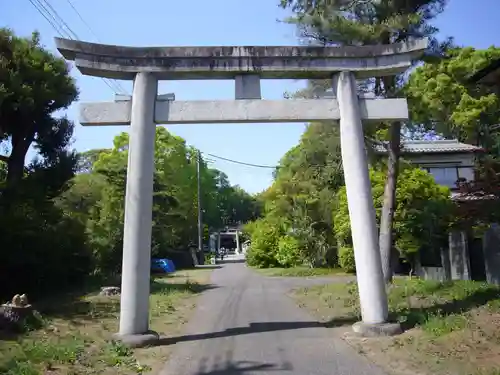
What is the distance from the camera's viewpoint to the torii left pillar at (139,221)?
27.4 feet

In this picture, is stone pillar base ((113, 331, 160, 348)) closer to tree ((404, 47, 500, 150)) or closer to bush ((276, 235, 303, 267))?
bush ((276, 235, 303, 267))

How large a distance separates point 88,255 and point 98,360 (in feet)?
45.2

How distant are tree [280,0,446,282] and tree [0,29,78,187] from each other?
343 inches

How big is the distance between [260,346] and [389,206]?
772cm

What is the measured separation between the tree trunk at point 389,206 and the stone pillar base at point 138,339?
825cm

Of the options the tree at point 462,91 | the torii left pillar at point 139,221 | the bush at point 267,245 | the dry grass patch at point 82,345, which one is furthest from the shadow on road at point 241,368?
the bush at point 267,245

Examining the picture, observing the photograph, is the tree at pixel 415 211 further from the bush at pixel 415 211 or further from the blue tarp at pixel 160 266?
the blue tarp at pixel 160 266

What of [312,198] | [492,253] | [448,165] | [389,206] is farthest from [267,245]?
[492,253]

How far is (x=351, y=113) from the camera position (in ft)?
30.3

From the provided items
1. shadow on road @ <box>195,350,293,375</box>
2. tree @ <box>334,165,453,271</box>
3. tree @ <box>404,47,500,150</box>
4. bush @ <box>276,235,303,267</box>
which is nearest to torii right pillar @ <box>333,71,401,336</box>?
shadow on road @ <box>195,350,293,375</box>

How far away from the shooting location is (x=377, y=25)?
12695 millimetres

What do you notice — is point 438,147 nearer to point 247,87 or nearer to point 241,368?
point 247,87

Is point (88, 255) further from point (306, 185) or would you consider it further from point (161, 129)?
point (161, 129)

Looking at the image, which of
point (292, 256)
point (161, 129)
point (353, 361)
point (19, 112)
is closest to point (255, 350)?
point (353, 361)
